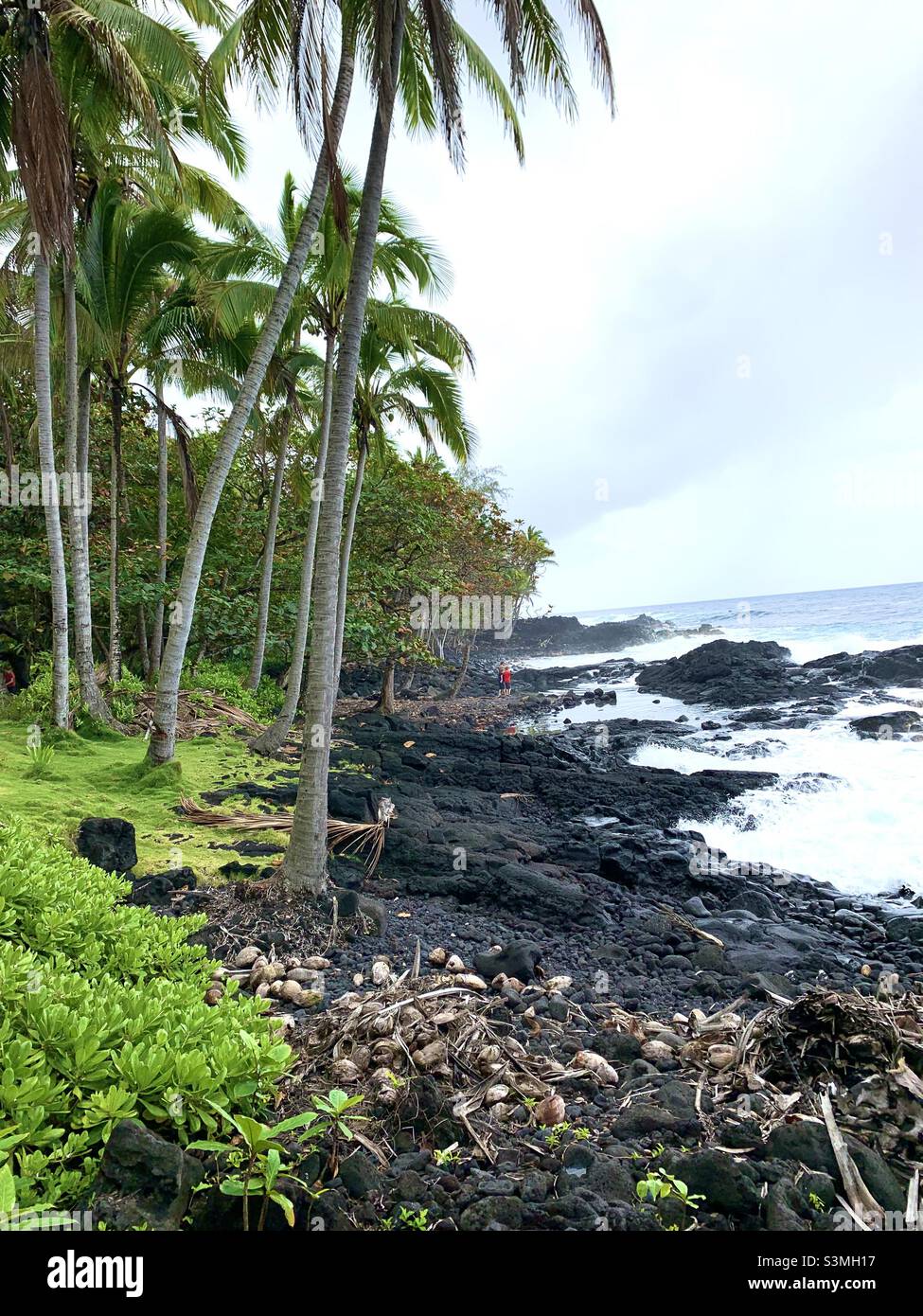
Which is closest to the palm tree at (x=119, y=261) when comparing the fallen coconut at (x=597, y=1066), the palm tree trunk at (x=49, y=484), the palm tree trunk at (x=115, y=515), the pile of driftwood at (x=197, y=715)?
the palm tree trunk at (x=115, y=515)

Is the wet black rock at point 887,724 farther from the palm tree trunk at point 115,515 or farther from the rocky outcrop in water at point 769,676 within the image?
the palm tree trunk at point 115,515

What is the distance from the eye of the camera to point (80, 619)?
962 centimetres

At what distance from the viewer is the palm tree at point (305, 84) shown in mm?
6582

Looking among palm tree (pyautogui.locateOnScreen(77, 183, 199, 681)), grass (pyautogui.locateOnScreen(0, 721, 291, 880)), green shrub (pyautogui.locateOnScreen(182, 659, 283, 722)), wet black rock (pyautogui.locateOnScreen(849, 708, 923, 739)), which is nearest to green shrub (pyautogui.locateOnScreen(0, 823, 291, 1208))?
grass (pyautogui.locateOnScreen(0, 721, 291, 880))

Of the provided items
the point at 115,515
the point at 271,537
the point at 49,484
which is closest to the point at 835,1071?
the point at 49,484

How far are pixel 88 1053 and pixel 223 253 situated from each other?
1124 centimetres

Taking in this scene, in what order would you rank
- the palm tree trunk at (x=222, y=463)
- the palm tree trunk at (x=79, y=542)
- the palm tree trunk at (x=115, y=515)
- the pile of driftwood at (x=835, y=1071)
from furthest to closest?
the palm tree trunk at (x=115, y=515) < the palm tree trunk at (x=79, y=542) < the palm tree trunk at (x=222, y=463) < the pile of driftwood at (x=835, y=1071)

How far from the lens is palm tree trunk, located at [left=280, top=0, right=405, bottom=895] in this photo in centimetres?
543

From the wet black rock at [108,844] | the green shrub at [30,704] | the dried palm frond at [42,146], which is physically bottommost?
the wet black rock at [108,844]

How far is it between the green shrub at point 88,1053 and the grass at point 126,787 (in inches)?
101

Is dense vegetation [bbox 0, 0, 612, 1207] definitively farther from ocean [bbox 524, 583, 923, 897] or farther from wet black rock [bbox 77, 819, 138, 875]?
ocean [bbox 524, 583, 923, 897]

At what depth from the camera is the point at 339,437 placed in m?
5.75
